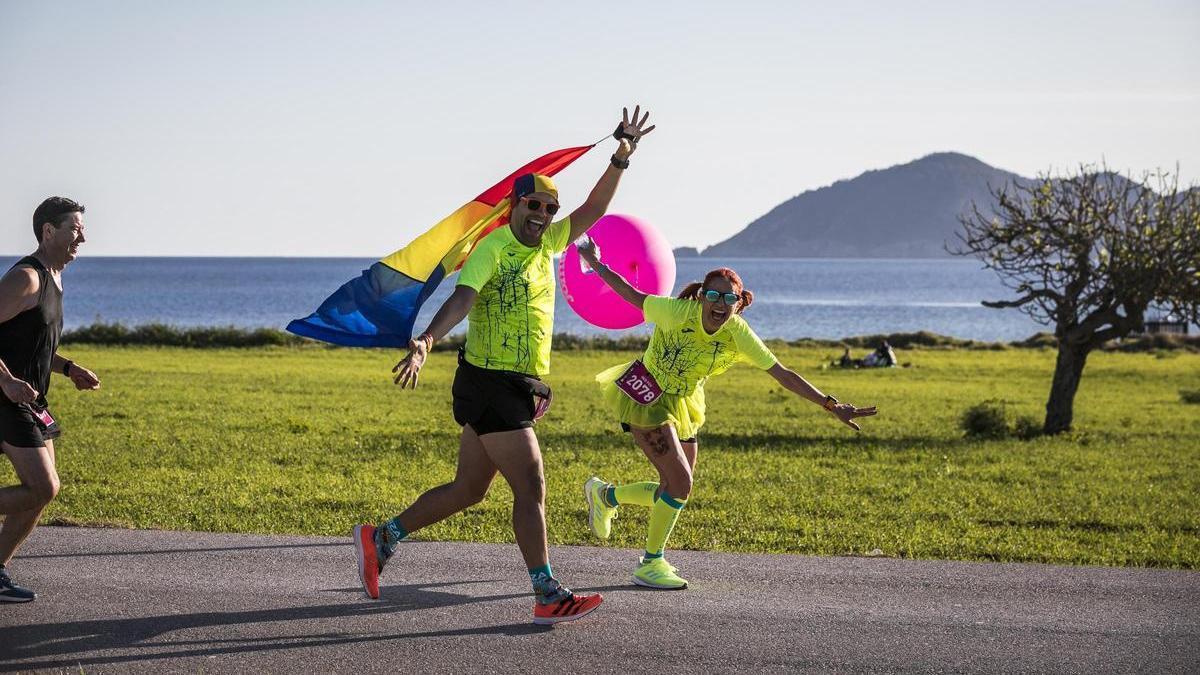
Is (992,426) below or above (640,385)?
below

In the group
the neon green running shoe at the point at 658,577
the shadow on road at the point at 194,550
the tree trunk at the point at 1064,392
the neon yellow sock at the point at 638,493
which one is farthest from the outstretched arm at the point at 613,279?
the tree trunk at the point at 1064,392

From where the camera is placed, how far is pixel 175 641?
625cm

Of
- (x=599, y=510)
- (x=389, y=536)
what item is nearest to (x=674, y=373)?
(x=599, y=510)

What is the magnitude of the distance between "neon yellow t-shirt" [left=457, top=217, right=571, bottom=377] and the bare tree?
44.5 ft

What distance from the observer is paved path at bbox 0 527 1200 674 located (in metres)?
6.00

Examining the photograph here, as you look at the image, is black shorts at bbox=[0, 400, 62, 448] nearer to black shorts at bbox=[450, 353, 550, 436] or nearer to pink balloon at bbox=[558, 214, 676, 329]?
black shorts at bbox=[450, 353, 550, 436]

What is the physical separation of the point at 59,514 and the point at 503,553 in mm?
3820

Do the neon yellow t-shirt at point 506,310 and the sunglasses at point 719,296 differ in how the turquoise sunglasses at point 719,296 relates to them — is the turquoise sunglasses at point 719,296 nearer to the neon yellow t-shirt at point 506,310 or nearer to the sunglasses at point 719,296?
the sunglasses at point 719,296

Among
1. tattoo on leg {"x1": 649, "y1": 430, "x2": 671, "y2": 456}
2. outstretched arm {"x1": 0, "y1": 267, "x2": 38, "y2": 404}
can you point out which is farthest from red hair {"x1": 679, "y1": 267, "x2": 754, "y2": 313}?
outstretched arm {"x1": 0, "y1": 267, "x2": 38, "y2": 404}

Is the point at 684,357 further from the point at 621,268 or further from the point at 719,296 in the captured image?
the point at 621,268

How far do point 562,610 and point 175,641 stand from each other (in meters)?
1.86

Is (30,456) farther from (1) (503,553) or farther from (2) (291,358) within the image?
(2) (291,358)

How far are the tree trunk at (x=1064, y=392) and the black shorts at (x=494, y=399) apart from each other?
1501 centimetres

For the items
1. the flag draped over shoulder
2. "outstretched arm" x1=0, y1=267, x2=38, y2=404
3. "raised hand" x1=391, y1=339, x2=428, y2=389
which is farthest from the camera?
the flag draped over shoulder
